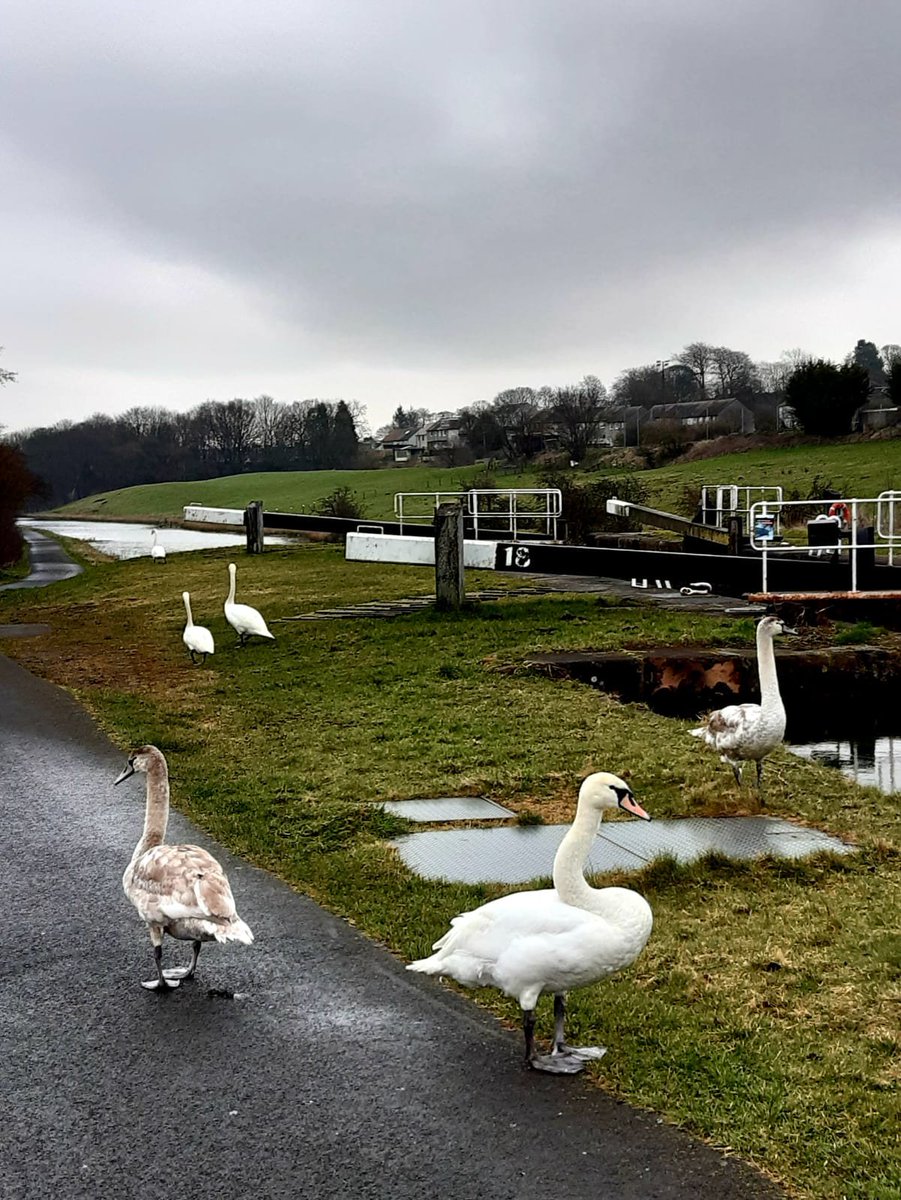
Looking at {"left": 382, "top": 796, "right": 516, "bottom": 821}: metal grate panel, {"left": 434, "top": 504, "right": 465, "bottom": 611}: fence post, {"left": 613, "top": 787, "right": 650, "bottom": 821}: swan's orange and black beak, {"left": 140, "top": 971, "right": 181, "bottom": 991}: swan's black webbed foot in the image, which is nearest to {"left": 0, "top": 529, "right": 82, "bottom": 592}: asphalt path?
{"left": 434, "top": 504, "right": 465, "bottom": 611}: fence post

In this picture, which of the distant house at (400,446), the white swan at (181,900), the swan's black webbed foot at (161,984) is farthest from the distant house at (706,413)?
the swan's black webbed foot at (161,984)

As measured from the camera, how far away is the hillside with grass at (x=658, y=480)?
51188mm

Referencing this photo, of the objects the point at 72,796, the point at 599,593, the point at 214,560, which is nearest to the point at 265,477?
the point at 214,560

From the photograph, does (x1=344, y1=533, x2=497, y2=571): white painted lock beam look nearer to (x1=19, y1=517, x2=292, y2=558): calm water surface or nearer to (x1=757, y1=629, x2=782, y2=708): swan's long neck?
(x1=757, y1=629, x2=782, y2=708): swan's long neck

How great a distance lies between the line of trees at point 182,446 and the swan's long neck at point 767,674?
485ft

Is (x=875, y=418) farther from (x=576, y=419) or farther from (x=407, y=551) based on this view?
(x=407, y=551)

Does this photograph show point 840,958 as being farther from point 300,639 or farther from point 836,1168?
point 300,639

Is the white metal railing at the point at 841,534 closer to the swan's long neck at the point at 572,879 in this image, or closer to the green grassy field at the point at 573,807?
the green grassy field at the point at 573,807

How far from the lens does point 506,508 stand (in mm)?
44125

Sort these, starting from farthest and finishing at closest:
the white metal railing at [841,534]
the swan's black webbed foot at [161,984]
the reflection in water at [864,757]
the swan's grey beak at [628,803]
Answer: the white metal railing at [841,534]
the reflection in water at [864,757]
the swan's black webbed foot at [161,984]
the swan's grey beak at [628,803]

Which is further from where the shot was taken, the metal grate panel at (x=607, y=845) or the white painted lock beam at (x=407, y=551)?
the white painted lock beam at (x=407, y=551)

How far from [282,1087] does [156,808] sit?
2.06m

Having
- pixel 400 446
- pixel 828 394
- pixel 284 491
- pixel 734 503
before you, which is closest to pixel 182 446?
pixel 400 446

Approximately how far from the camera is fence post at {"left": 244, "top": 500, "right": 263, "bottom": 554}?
36.1 m
